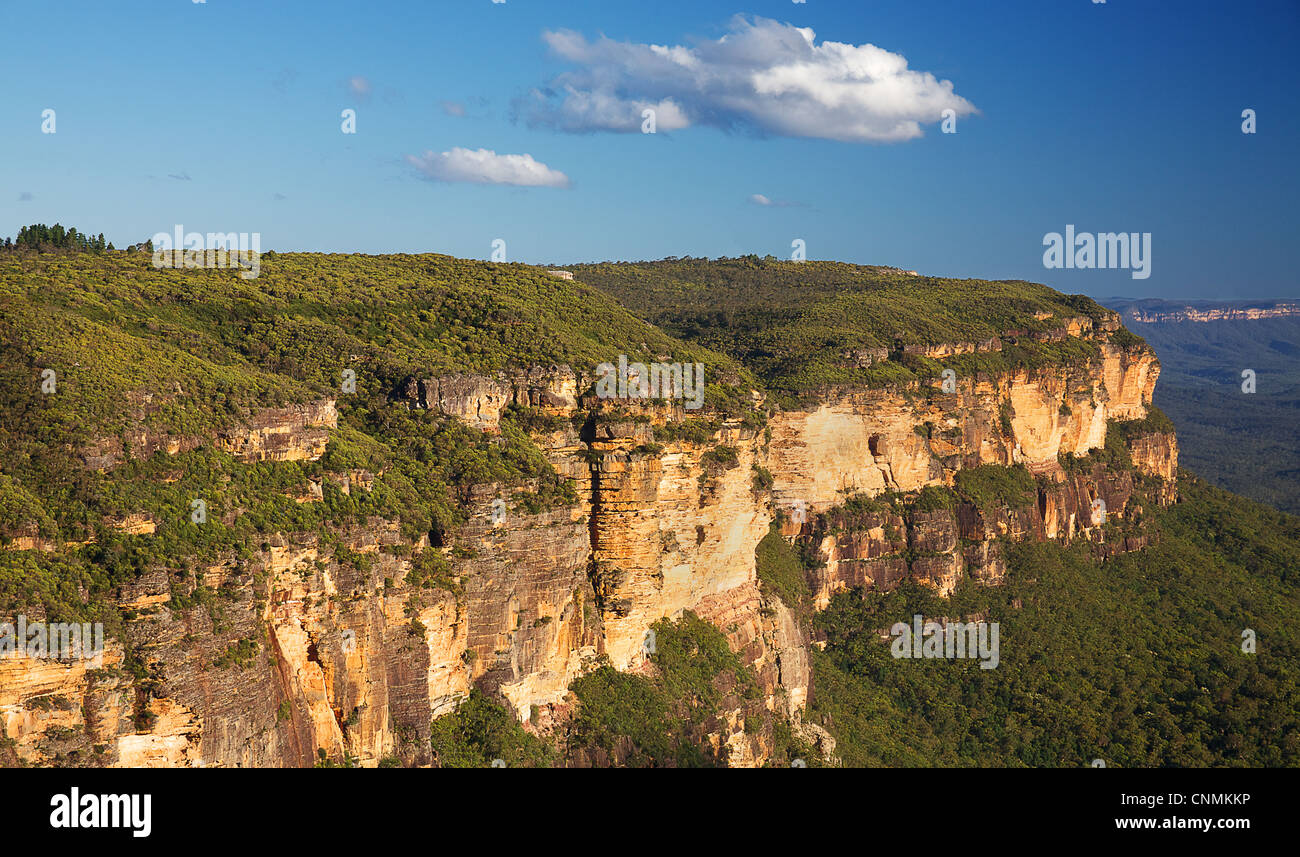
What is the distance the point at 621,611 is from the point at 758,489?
12.0 m

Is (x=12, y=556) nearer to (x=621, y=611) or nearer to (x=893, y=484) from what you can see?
(x=621, y=611)

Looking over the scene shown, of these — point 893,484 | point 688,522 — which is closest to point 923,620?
point 893,484

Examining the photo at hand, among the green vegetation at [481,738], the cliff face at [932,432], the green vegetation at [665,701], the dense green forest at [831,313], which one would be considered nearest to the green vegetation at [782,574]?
the cliff face at [932,432]

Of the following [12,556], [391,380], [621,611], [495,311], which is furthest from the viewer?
[495,311]

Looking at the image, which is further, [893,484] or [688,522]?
[893,484]

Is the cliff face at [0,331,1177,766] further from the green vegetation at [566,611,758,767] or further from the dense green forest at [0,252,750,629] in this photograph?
the green vegetation at [566,611,758,767]

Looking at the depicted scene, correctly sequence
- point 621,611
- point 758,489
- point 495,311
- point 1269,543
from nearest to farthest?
1. point 621,611
2. point 495,311
3. point 758,489
4. point 1269,543

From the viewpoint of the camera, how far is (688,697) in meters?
50.4

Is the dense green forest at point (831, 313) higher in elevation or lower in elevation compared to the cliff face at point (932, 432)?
higher

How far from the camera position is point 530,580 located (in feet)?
144

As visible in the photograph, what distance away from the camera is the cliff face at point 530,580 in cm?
2898

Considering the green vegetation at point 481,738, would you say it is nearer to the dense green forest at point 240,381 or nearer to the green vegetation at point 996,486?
the dense green forest at point 240,381

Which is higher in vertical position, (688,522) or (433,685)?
(688,522)

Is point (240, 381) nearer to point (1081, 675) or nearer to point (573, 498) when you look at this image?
point (573, 498)
